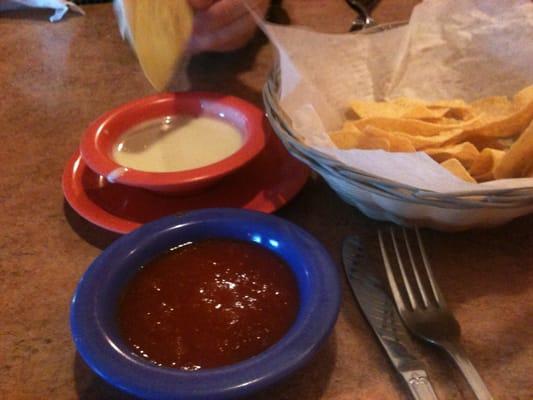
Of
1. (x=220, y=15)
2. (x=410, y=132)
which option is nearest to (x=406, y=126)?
(x=410, y=132)

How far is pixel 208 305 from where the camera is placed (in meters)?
0.71

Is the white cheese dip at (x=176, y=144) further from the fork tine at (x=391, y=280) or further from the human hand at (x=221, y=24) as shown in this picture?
the fork tine at (x=391, y=280)

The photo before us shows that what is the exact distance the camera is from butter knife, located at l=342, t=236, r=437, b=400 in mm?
676

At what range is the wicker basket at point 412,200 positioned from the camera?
0.72 metres

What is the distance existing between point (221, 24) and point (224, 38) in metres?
0.06

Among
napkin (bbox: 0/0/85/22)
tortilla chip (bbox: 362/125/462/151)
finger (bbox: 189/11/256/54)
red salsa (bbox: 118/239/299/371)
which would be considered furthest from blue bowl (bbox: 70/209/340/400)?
napkin (bbox: 0/0/85/22)

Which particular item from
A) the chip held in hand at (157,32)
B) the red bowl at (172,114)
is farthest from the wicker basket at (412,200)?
the chip held in hand at (157,32)

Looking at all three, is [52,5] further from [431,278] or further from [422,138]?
[431,278]

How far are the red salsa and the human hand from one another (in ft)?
2.00

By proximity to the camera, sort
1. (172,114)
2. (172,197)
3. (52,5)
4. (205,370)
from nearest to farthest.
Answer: (205,370), (172,197), (172,114), (52,5)

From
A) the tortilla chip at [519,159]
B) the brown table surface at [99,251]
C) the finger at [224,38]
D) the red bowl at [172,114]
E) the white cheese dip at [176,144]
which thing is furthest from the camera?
the finger at [224,38]

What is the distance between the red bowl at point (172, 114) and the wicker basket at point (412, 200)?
0.11m

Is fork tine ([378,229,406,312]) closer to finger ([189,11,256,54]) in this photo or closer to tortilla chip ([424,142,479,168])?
tortilla chip ([424,142,479,168])

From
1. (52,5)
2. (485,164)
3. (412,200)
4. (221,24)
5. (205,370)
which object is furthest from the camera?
(52,5)
